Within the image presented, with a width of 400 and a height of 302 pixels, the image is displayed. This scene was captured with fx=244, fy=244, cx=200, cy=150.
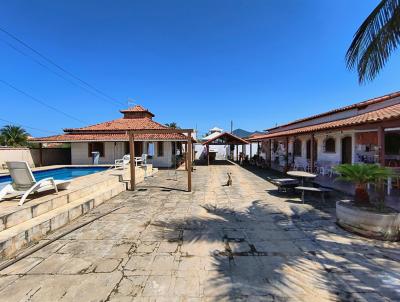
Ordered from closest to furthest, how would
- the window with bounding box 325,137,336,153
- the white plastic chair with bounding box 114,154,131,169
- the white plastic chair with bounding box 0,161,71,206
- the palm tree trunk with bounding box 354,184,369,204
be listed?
the palm tree trunk with bounding box 354,184,369,204
the white plastic chair with bounding box 0,161,71,206
the white plastic chair with bounding box 114,154,131,169
the window with bounding box 325,137,336,153

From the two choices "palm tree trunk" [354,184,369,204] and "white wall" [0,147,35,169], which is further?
"white wall" [0,147,35,169]

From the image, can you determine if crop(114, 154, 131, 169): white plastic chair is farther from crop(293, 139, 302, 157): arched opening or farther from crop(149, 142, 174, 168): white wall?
crop(293, 139, 302, 157): arched opening

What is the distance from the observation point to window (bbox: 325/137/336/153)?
15562 millimetres

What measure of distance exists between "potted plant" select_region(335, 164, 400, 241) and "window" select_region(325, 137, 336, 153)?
10.6 meters

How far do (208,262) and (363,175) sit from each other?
4092 millimetres

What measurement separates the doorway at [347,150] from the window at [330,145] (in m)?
0.94

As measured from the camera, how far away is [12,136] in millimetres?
33000

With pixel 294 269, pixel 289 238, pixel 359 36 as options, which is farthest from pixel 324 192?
pixel 294 269

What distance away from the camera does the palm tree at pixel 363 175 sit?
5.42 metres

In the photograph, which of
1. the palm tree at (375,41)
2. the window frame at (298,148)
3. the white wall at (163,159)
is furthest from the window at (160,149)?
the palm tree at (375,41)

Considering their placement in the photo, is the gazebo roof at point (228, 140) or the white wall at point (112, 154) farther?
the gazebo roof at point (228, 140)

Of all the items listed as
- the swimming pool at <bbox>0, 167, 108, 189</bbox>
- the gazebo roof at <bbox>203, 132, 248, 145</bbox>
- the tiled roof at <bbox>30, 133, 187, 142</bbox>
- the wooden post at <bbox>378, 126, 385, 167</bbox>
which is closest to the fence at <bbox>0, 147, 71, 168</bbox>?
the tiled roof at <bbox>30, 133, 187, 142</bbox>

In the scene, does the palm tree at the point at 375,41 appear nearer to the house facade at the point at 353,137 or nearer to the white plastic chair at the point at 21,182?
the house facade at the point at 353,137

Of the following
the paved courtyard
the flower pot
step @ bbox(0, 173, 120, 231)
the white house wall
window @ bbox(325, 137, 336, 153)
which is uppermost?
the white house wall
